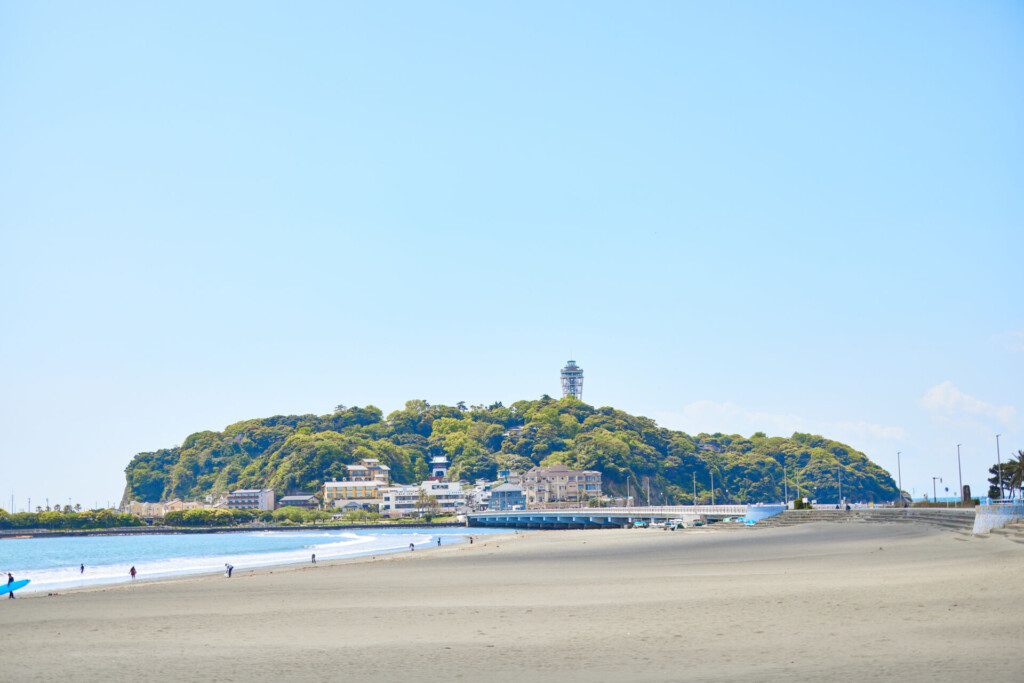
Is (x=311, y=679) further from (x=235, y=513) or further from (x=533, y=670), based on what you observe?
(x=235, y=513)

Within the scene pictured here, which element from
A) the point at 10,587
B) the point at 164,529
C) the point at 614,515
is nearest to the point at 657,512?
the point at 614,515

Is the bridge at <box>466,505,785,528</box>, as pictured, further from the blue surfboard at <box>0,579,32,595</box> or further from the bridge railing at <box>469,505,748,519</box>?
the blue surfboard at <box>0,579,32,595</box>

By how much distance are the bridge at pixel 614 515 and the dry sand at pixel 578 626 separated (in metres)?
57.4

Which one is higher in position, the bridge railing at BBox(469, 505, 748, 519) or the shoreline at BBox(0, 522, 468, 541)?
the bridge railing at BBox(469, 505, 748, 519)

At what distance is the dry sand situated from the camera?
15742 millimetres

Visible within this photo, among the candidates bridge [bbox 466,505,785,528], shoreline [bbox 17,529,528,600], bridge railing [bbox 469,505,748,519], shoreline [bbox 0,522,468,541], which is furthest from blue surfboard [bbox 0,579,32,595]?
shoreline [bbox 0,522,468,541]

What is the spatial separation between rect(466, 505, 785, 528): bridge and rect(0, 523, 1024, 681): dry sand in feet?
188

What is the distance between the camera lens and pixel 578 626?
68.7ft

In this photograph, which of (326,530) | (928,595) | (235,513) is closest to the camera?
(928,595)

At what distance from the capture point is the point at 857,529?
197 ft

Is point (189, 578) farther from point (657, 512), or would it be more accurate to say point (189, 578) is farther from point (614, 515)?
point (614, 515)

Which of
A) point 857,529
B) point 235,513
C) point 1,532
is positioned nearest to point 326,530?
point 235,513

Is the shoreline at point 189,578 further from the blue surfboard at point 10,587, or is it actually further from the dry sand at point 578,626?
the dry sand at point 578,626

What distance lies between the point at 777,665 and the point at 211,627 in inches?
538
